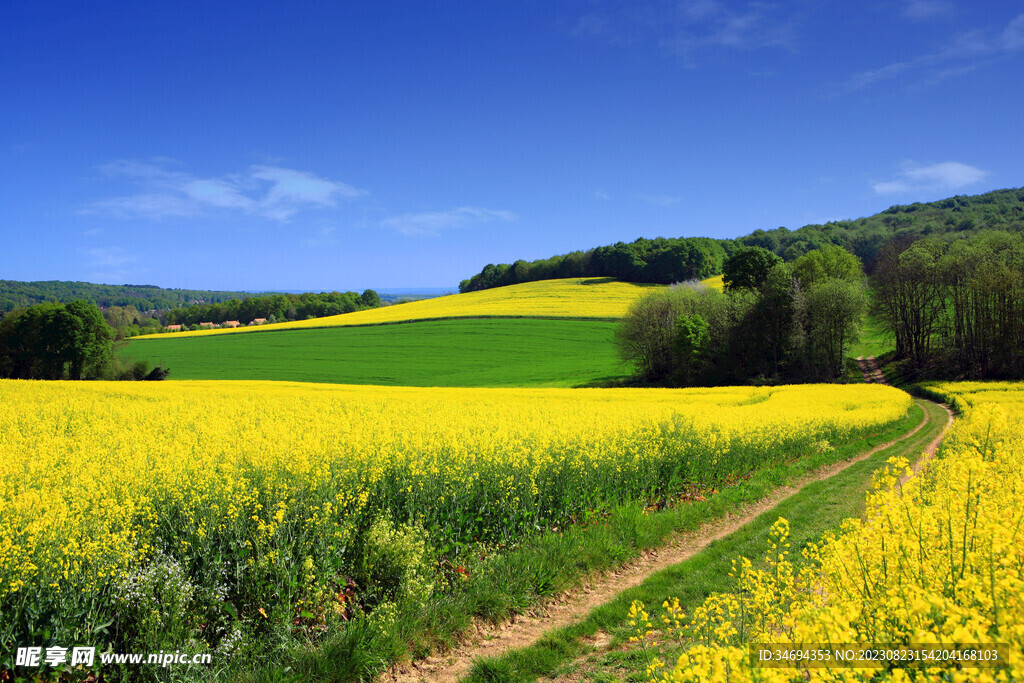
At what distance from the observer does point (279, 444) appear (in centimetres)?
780

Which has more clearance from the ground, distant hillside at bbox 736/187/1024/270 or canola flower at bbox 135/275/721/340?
distant hillside at bbox 736/187/1024/270

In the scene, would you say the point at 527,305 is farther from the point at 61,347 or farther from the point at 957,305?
the point at 61,347

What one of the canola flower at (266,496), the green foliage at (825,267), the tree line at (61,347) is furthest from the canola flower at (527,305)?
the canola flower at (266,496)

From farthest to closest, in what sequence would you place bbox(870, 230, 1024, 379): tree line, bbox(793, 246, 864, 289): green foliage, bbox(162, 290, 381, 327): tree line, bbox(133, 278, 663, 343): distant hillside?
bbox(162, 290, 381, 327): tree line
bbox(133, 278, 663, 343): distant hillside
bbox(793, 246, 864, 289): green foliage
bbox(870, 230, 1024, 379): tree line

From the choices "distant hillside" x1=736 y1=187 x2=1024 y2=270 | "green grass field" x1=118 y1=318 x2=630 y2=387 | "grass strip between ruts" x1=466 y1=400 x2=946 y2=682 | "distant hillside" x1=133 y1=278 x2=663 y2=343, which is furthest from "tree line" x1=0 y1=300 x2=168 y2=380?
"distant hillside" x1=736 y1=187 x2=1024 y2=270

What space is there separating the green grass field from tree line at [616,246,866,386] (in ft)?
17.4

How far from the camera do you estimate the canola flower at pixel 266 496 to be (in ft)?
15.5

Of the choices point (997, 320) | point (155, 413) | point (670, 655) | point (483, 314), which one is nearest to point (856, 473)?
point (670, 655)

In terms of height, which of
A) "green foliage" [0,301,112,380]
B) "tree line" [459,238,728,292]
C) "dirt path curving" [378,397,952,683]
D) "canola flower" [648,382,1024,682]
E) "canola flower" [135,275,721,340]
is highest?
"tree line" [459,238,728,292]

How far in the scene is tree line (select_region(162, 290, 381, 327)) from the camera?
347 feet

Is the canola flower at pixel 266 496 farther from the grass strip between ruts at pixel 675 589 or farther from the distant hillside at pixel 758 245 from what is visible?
the distant hillside at pixel 758 245

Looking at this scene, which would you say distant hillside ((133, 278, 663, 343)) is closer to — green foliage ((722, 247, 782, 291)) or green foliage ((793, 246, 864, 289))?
green foliage ((722, 247, 782, 291))

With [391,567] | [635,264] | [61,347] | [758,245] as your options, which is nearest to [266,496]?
[391,567]

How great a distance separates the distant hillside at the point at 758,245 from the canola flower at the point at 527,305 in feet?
19.8
